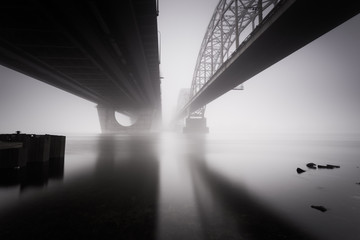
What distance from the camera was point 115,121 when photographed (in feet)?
191

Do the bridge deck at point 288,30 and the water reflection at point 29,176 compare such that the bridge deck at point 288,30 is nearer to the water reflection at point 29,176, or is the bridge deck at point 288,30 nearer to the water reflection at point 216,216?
the water reflection at point 216,216

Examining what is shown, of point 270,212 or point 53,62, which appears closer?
point 270,212

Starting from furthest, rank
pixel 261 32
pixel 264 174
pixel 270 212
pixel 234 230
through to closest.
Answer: pixel 261 32 → pixel 264 174 → pixel 270 212 → pixel 234 230

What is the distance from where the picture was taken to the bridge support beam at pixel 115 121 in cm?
5656

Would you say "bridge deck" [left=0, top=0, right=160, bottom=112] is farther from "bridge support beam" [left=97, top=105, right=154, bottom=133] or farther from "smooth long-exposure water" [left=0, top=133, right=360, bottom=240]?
"bridge support beam" [left=97, top=105, right=154, bottom=133]

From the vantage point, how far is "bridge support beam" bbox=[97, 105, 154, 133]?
5656 centimetres

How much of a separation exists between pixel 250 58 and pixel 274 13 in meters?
6.27

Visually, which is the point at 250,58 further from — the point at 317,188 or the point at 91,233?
the point at 91,233

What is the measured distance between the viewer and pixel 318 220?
339cm

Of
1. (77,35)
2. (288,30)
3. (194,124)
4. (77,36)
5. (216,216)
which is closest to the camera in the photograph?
(216,216)

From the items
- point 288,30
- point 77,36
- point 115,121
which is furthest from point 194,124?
point 77,36

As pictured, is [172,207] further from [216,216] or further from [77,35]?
[77,35]

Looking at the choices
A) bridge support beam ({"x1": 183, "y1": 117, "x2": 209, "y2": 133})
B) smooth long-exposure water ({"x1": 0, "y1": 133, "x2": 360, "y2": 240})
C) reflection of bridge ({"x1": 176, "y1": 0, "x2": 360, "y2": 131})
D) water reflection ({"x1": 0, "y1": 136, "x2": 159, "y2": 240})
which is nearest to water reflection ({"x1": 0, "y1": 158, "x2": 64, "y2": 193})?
smooth long-exposure water ({"x1": 0, "y1": 133, "x2": 360, "y2": 240})

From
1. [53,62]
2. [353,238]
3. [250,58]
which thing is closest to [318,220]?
[353,238]
